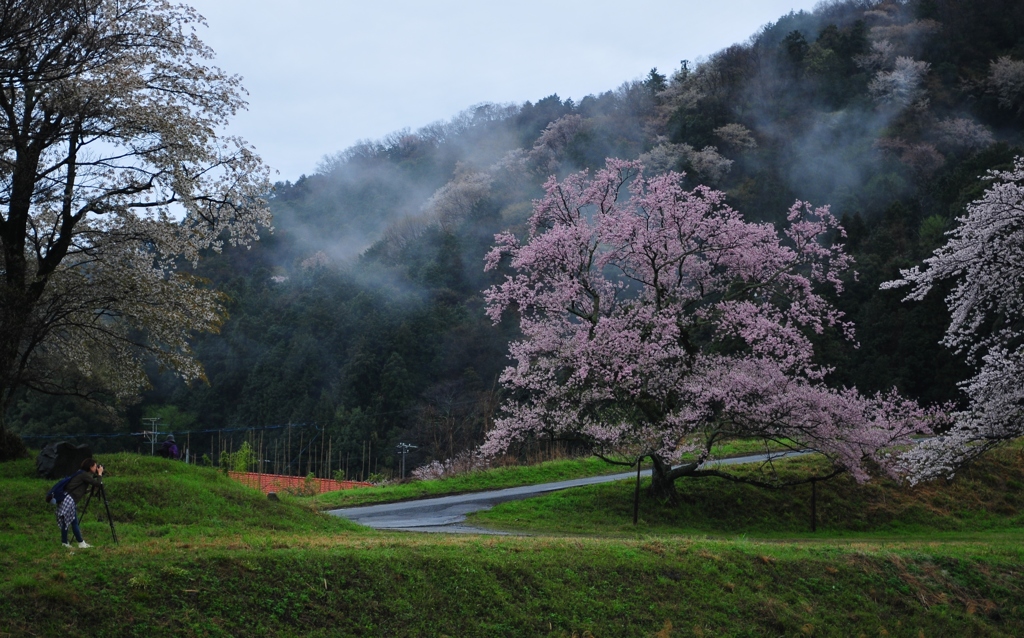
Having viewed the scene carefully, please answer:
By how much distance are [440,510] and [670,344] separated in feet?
21.6

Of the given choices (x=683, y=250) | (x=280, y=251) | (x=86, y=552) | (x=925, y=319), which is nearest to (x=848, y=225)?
(x=925, y=319)

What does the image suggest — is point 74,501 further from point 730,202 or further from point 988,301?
point 730,202

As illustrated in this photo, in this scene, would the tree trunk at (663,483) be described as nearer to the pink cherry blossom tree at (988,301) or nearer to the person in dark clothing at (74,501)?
the pink cherry blossom tree at (988,301)

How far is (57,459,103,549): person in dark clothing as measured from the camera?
1013 cm

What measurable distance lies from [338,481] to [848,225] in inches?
1104

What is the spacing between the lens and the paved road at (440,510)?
17.9m

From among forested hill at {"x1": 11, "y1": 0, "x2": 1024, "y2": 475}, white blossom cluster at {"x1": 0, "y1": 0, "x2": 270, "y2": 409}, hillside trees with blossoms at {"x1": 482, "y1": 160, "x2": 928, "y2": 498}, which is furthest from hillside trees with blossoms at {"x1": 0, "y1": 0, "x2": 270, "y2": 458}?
forested hill at {"x1": 11, "y1": 0, "x2": 1024, "y2": 475}

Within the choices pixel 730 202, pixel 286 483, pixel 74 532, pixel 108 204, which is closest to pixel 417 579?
pixel 74 532

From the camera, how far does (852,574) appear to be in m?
13.3

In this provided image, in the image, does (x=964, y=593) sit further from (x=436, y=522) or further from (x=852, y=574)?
(x=436, y=522)

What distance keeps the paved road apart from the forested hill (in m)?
16.0

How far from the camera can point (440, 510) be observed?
20.8m

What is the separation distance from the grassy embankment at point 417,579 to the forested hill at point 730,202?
23613 millimetres

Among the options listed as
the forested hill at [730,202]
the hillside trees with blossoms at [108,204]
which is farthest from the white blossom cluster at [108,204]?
the forested hill at [730,202]
